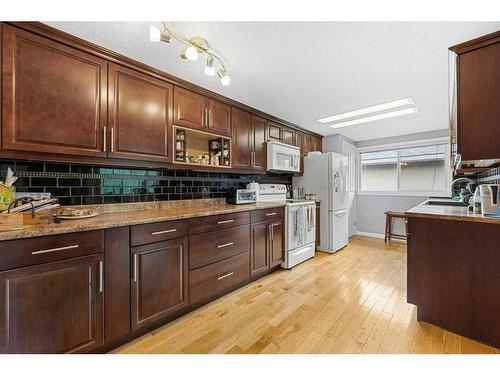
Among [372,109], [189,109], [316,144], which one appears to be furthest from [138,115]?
[316,144]

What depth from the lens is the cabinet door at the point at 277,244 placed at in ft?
8.74

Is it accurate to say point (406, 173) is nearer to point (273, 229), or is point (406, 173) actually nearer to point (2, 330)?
point (273, 229)

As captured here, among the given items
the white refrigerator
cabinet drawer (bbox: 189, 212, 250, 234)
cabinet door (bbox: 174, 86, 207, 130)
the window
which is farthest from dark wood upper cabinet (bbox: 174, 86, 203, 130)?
the window

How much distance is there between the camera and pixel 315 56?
1711 millimetres

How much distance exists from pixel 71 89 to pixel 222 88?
1313 millimetres

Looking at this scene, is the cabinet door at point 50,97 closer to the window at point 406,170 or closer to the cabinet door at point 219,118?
the cabinet door at point 219,118

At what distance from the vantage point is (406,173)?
173 inches

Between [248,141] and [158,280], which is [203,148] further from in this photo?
Result: [158,280]

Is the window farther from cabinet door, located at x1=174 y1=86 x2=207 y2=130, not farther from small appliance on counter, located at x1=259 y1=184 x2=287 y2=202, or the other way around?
cabinet door, located at x1=174 y1=86 x2=207 y2=130

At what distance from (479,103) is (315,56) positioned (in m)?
1.20

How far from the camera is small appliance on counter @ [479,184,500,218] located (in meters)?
1.50

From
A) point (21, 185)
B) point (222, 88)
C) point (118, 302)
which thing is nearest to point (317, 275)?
point (118, 302)

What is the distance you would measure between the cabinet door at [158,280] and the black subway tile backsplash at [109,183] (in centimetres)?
73

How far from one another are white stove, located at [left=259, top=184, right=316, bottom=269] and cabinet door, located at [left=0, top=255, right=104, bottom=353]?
83.4 inches
